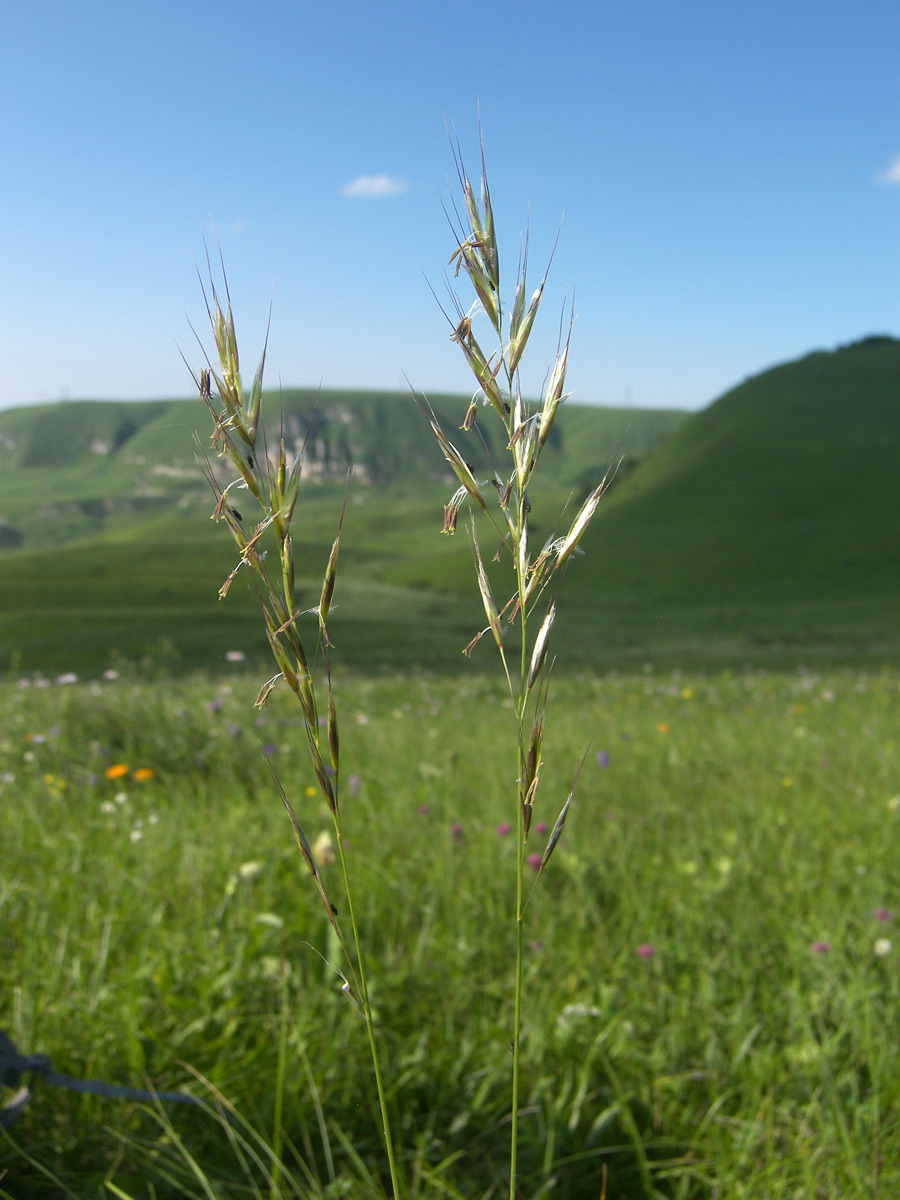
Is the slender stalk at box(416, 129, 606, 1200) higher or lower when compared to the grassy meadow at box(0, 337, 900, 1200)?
higher

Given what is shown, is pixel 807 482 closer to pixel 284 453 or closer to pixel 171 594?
pixel 171 594

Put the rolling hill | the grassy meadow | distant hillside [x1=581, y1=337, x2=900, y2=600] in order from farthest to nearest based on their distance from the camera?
1. distant hillside [x1=581, y1=337, x2=900, y2=600]
2. the rolling hill
3. the grassy meadow

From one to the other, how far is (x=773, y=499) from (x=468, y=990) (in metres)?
58.1

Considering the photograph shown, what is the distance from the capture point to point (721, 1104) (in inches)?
89.0

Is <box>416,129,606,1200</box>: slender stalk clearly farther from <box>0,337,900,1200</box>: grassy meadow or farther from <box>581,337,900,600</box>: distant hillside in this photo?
<box>581,337,900,600</box>: distant hillside

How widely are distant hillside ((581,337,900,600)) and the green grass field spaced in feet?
142

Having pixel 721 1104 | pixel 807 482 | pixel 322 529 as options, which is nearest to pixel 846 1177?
pixel 721 1104

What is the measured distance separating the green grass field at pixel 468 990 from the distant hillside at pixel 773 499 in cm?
4317

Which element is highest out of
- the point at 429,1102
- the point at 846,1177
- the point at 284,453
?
the point at 284,453

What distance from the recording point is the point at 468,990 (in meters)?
2.62

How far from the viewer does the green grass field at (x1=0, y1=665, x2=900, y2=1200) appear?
209 cm

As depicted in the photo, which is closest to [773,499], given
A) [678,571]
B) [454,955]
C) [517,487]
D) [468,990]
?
[678,571]

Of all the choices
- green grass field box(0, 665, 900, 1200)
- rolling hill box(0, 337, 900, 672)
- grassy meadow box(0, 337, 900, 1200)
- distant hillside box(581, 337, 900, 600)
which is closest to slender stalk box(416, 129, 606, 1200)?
grassy meadow box(0, 337, 900, 1200)

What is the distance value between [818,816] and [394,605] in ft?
126
